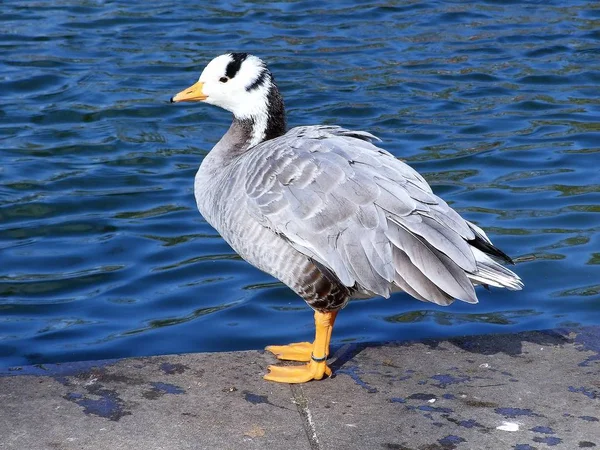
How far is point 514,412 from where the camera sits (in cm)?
457

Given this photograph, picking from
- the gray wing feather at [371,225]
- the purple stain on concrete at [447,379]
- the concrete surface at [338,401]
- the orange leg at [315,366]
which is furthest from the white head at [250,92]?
the purple stain on concrete at [447,379]

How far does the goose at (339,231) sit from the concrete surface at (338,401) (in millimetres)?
255

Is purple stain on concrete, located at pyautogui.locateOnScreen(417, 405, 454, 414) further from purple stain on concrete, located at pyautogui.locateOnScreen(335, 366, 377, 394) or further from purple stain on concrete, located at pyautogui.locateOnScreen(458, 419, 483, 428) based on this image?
purple stain on concrete, located at pyautogui.locateOnScreen(335, 366, 377, 394)

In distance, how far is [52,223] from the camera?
836 cm

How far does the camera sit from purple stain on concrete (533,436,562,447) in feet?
14.1

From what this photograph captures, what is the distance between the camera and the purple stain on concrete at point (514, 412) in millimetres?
4539

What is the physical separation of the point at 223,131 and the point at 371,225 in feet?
18.8

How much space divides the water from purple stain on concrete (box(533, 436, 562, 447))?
7.40 ft

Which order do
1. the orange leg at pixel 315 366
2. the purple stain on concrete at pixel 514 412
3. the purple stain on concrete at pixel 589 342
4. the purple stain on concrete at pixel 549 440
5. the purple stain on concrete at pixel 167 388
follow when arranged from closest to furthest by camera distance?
the purple stain on concrete at pixel 549 440 < the purple stain on concrete at pixel 514 412 < the purple stain on concrete at pixel 167 388 < the orange leg at pixel 315 366 < the purple stain on concrete at pixel 589 342

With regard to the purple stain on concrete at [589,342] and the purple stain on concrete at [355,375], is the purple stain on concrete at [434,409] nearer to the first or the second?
the purple stain on concrete at [355,375]

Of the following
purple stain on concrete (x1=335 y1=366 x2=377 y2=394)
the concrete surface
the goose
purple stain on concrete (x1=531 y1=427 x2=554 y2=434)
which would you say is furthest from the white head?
purple stain on concrete (x1=531 y1=427 x2=554 y2=434)

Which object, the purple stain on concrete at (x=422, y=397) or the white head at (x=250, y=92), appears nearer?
the purple stain on concrete at (x=422, y=397)

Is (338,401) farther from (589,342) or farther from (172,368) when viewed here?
(589,342)

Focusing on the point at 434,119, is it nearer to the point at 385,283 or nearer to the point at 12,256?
the point at 12,256
